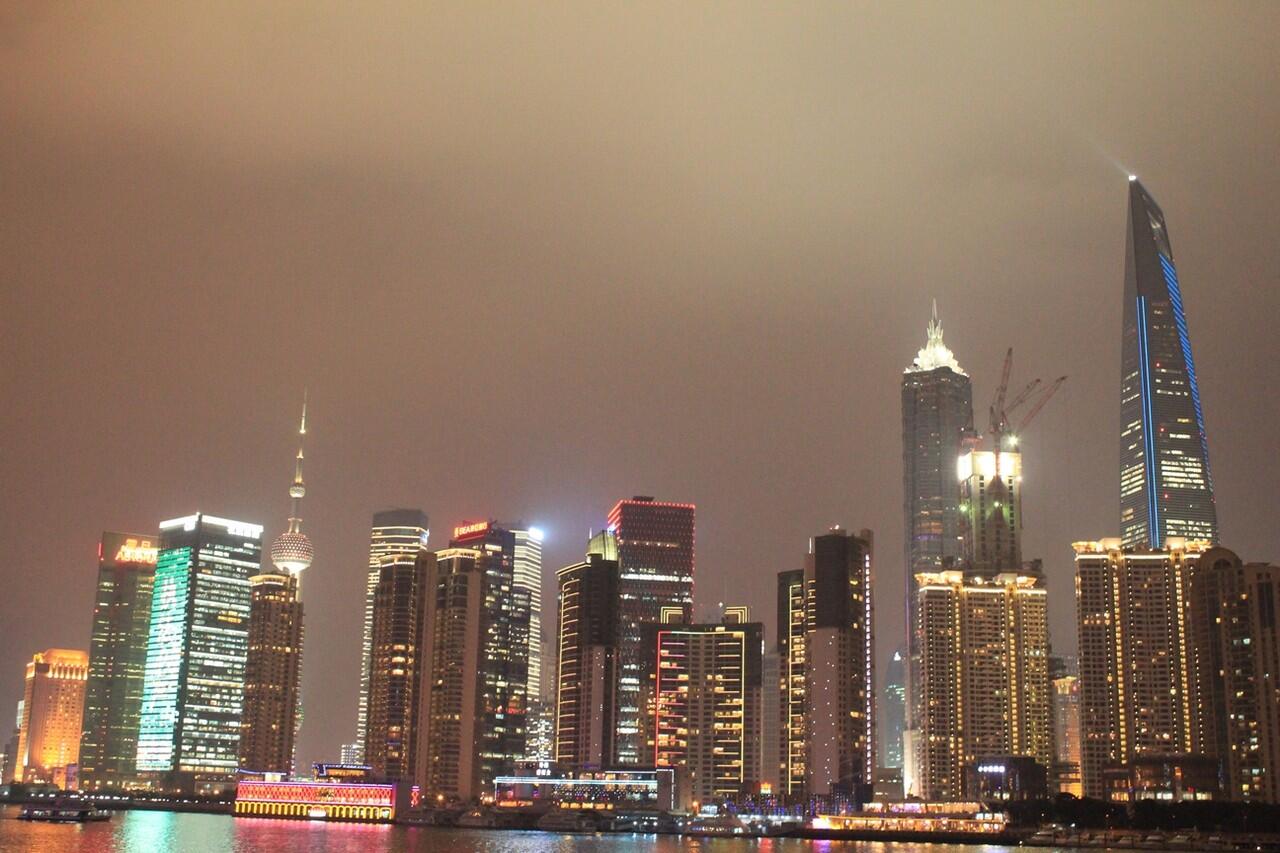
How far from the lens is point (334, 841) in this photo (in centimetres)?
14500

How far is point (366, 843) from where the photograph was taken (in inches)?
5635

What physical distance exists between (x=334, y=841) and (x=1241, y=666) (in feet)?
359

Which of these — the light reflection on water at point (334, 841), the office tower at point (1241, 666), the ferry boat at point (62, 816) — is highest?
the office tower at point (1241, 666)

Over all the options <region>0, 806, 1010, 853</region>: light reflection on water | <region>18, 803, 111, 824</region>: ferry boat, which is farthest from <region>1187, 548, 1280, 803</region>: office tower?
<region>18, 803, 111, 824</region>: ferry boat

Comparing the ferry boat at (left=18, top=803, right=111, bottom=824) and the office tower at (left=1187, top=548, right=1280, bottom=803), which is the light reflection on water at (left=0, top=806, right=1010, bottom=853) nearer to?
the ferry boat at (left=18, top=803, right=111, bottom=824)

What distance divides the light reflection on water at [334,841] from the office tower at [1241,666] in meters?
37.6

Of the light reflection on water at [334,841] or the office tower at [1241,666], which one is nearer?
the light reflection on water at [334,841]

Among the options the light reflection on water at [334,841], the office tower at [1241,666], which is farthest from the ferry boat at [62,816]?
the office tower at [1241,666]

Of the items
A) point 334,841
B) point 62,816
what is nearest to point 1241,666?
point 334,841

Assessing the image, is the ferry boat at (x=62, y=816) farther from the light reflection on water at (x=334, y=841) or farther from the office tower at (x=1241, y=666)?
the office tower at (x=1241, y=666)

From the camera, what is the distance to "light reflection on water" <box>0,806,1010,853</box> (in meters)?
127

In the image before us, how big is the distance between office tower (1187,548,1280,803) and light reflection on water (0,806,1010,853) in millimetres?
37615

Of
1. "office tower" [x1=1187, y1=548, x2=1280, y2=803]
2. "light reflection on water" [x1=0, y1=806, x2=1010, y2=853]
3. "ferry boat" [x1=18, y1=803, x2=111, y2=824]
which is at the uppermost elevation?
"office tower" [x1=1187, y1=548, x2=1280, y2=803]

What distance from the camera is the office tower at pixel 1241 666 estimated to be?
181m
